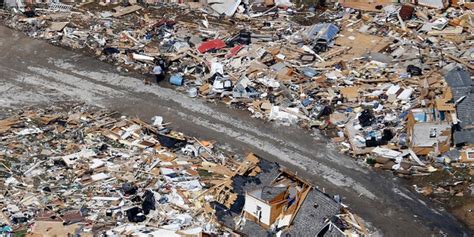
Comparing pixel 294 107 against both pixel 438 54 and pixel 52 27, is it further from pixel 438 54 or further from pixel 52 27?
pixel 52 27

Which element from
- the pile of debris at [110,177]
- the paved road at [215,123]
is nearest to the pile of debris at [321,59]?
the paved road at [215,123]

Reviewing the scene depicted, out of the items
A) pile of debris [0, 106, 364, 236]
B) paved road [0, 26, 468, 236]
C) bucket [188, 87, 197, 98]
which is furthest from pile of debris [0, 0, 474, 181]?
pile of debris [0, 106, 364, 236]

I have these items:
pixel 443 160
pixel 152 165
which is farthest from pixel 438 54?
pixel 152 165

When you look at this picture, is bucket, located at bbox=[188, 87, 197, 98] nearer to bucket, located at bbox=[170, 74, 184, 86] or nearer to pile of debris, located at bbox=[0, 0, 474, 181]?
pile of debris, located at bbox=[0, 0, 474, 181]

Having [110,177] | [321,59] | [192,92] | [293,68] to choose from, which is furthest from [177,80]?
[110,177]

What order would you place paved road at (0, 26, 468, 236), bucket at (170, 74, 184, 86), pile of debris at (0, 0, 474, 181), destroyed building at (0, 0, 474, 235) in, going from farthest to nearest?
bucket at (170, 74, 184, 86) → pile of debris at (0, 0, 474, 181) → destroyed building at (0, 0, 474, 235) → paved road at (0, 26, 468, 236)

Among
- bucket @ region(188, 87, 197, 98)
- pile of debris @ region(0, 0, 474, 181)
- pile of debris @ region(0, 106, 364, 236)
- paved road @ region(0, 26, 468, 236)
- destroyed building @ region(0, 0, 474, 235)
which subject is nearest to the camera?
pile of debris @ region(0, 106, 364, 236)
